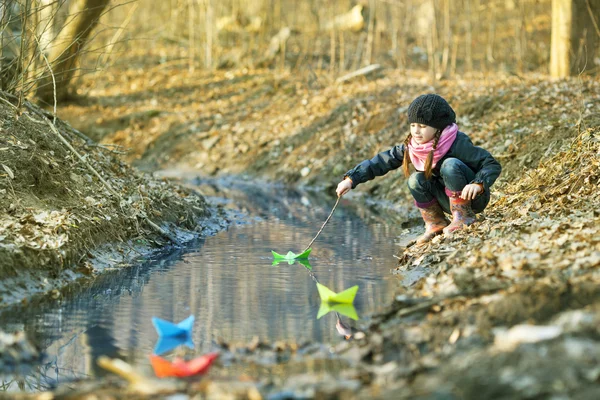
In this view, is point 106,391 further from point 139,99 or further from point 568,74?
point 139,99

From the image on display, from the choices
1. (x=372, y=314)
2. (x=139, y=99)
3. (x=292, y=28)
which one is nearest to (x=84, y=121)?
(x=139, y=99)

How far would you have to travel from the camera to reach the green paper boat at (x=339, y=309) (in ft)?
17.0

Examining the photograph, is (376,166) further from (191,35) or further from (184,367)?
(191,35)

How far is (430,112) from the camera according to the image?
634 cm

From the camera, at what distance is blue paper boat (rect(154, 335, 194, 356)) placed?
173 inches

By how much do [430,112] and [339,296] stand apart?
1.85m

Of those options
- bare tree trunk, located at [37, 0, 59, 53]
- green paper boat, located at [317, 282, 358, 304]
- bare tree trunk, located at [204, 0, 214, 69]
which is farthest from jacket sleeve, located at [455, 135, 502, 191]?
bare tree trunk, located at [204, 0, 214, 69]

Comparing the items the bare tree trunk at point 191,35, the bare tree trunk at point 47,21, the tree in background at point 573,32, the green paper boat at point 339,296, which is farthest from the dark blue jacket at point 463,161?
the bare tree trunk at point 191,35

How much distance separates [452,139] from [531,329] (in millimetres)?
3408

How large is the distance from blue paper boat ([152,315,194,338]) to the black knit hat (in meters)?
2.77

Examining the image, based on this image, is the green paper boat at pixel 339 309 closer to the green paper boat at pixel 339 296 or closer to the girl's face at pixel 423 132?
the green paper boat at pixel 339 296

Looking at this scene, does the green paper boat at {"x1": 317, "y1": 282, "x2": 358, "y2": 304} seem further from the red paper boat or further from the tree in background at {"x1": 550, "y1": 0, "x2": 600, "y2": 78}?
the tree in background at {"x1": 550, "y1": 0, "x2": 600, "y2": 78}

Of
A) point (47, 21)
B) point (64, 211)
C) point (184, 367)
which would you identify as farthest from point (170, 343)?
point (47, 21)

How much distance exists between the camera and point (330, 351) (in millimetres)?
4188
